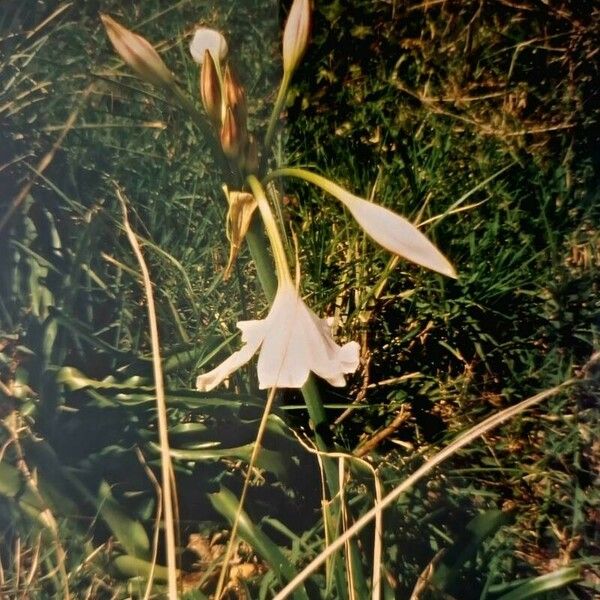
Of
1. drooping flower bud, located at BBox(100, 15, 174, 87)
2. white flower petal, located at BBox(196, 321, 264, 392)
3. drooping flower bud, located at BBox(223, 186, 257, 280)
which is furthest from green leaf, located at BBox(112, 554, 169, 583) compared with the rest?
drooping flower bud, located at BBox(100, 15, 174, 87)

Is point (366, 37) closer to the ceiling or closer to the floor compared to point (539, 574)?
closer to the ceiling

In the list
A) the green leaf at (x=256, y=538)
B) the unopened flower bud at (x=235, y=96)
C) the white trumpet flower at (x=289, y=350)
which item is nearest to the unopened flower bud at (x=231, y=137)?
the unopened flower bud at (x=235, y=96)

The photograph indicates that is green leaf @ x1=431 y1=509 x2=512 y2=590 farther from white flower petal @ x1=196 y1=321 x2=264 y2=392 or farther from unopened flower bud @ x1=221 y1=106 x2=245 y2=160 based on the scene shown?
unopened flower bud @ x1=221 y1=106 x2=245 y2=160

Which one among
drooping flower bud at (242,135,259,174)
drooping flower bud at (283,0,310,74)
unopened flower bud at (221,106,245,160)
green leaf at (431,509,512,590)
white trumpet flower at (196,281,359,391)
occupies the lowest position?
green leaf at (431,509,512,590)

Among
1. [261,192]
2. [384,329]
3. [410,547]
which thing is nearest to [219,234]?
[261,192]

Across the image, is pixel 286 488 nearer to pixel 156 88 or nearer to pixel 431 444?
pixel 431 444

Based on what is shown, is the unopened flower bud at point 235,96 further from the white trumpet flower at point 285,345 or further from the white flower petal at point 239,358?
the white flower petal at point 239,358

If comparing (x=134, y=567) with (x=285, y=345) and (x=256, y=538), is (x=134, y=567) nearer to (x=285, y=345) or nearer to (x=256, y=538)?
(x=256, y=538)
